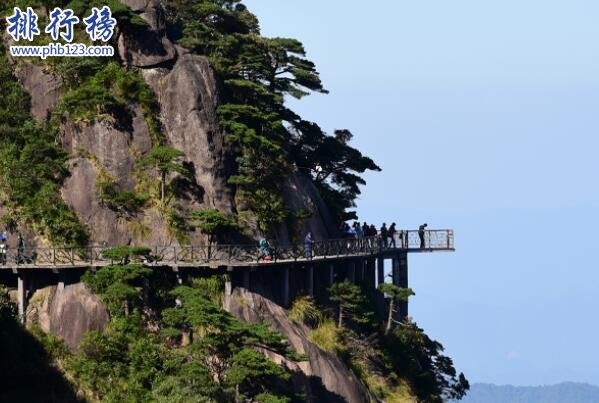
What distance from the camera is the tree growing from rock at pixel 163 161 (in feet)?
228

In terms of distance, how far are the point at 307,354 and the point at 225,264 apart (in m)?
6.52

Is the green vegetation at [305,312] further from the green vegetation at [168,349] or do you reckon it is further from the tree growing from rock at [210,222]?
the green vegetation at [168,349]

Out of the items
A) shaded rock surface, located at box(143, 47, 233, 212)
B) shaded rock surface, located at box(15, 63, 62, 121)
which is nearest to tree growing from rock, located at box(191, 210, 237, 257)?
shaded rock surface, located at box(143, 47, 233, 212)

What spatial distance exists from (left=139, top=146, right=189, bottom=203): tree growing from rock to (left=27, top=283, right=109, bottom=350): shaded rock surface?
7.11 metres

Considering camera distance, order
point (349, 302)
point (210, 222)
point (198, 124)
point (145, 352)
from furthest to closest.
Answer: point (349, 302) → point (198, 124) → point (210, 222) → point (145, 352)

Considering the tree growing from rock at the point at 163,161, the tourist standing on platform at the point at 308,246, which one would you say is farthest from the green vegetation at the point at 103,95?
the tourist standing on platform at the point at 308,246

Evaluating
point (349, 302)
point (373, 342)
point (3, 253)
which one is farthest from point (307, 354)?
point (3, 253)

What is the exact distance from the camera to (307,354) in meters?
69.6

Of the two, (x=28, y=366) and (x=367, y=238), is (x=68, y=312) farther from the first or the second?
(x=367, y=238)

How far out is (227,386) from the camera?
6388 centimetres

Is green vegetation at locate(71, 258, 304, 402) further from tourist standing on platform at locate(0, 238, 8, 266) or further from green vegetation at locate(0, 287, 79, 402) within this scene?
tourist standing on platform at locate(0, 238, 8, 266)

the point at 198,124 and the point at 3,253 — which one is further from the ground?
the point at 198,124

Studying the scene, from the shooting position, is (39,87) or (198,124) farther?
(39,87)

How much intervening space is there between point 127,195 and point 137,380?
1068 cm
